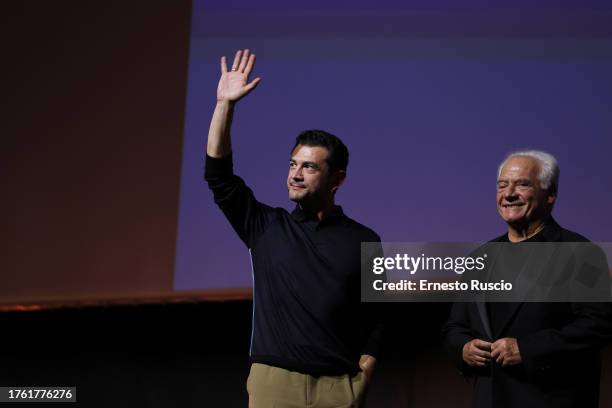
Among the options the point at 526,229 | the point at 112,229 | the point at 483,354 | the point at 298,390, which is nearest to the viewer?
the point at 298,390

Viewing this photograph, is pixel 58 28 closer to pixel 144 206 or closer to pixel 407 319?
pixel 144 206

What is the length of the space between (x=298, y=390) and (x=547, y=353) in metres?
0.63

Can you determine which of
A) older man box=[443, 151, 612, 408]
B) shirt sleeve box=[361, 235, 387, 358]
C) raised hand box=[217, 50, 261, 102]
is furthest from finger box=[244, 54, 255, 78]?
older man box=[443, 151, 612, 408]

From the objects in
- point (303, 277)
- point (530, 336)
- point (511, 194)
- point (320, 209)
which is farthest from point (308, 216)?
point (530, 336)

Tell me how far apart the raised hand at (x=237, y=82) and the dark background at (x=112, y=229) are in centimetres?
124

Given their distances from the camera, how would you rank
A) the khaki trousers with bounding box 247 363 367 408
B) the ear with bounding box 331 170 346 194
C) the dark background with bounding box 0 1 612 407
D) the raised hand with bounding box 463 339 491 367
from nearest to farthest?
the khaki trousers with bounding box 247 363 367 408, the raised hand with bounding box 463 339 491 367, the ear with bounding box 331 170 346 194, the dark background with bounding box 0 1 612 407

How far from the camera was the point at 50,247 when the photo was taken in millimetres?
3295

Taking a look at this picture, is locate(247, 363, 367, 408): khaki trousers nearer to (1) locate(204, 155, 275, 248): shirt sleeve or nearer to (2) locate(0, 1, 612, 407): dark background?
(1) locate(204, 155, 275, 248): shirt sleeve

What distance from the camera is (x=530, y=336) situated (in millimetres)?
2033

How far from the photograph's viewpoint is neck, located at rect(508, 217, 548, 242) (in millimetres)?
2170

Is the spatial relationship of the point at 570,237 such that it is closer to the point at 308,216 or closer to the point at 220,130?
the point at 308,216

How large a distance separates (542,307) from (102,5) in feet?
7.49

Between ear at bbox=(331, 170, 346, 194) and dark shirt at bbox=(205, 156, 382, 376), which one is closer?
dark shirt at bbox=(205, 156, 382, 376)

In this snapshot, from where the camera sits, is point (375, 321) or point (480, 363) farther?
point (375, 321)
